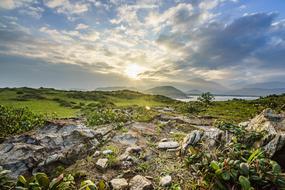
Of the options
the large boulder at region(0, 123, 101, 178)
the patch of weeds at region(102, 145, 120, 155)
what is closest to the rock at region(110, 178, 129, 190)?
the patch of weeds at region(102, 145, 120, 155)

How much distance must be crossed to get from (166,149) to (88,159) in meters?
3.59

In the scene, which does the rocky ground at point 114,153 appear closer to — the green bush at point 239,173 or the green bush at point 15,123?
the green bush at point 239,173

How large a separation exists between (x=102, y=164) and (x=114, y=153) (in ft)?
4.58

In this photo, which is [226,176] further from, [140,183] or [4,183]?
[4,183]

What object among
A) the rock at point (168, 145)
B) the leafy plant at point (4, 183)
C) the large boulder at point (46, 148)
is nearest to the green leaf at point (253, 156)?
the rock at point (168, 145)

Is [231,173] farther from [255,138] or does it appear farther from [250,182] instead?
[255,138]

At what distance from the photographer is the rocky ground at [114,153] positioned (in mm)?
7645

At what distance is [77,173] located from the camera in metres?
7.88

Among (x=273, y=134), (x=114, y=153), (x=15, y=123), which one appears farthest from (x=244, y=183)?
(x=15, y=123)

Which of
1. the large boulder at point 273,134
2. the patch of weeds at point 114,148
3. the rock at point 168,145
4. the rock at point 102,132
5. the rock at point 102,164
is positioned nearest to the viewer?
the large boulder at point 273,134

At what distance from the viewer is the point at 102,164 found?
8.46 meters

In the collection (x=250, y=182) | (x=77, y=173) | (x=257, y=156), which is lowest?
(x=77, y=173)

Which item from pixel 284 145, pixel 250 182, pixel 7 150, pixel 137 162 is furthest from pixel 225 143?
pixel 7 150

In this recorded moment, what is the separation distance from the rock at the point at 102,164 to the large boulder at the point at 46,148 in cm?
129
